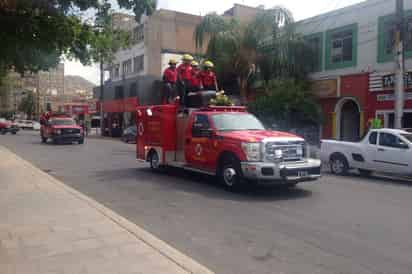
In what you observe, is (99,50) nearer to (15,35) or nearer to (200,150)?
(200,150)

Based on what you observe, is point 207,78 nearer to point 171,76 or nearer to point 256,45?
point 171,76

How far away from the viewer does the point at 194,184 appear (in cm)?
1097

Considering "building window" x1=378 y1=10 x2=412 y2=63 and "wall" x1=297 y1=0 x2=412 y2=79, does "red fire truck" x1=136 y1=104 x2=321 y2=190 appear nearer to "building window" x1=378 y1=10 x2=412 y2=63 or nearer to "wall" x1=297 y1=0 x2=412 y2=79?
"building window" x1=378 y1=10 x2=412 y2=63

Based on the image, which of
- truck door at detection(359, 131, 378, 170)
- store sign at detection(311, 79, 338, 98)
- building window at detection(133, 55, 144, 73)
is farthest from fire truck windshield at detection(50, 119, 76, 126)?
truck door at detection(359, 131, 378, 170)

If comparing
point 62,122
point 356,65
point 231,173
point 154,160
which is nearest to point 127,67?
point 62,122

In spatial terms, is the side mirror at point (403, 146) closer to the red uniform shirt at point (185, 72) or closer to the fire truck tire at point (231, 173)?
the fire truck tire at point (231, 173)

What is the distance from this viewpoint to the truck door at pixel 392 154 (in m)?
11.9

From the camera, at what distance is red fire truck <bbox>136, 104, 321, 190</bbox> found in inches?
357

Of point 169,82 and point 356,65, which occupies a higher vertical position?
point 356,65

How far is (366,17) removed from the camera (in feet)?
70.1

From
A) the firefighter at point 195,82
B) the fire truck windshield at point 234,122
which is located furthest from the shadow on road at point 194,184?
the firefighter at point 195,82

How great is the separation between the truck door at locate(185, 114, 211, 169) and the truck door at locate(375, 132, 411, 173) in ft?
18.0

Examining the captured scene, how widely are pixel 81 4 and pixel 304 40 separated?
1997 cm

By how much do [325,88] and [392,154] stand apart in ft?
38.5
